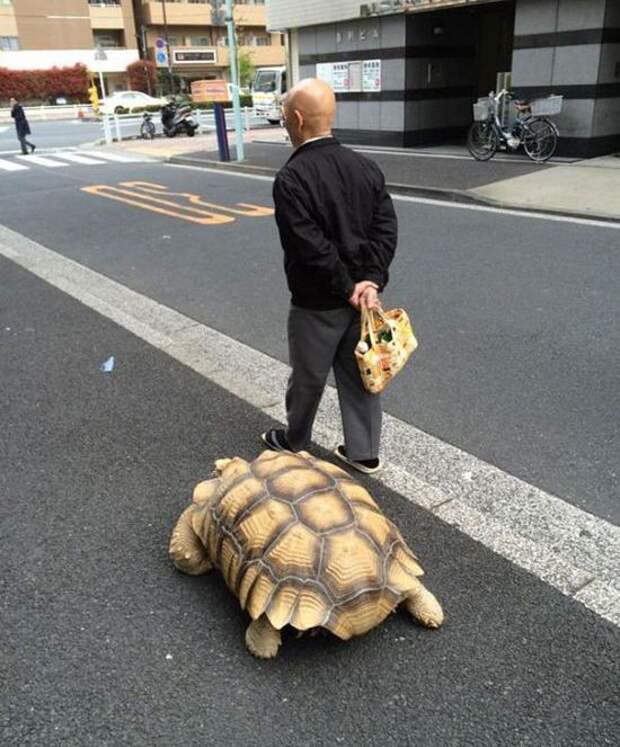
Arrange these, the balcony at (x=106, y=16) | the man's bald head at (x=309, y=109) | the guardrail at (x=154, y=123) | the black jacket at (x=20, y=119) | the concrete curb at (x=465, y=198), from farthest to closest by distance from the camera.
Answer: the balcony at (x=106, y=16), the guardrail at (x=154, y=123), the black jacket at (x=20, y=119), the concrete curb at (x=465, y=198), the man's bald head at (x=309, y=109)

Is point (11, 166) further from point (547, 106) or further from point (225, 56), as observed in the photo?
point (225, 56)

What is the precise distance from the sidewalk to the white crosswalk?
2681 mm

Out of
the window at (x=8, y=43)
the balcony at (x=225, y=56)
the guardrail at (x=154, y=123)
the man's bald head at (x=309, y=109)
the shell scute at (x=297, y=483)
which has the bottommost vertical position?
the guardrail at (x=154, y=123)

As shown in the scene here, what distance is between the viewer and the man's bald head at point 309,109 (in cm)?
286

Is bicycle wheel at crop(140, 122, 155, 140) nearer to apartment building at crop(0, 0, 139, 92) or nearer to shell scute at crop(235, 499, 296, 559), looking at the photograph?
shell scute at crop(235, 499, 296, 559)

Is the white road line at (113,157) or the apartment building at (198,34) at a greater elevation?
the apartment building at (198,34)

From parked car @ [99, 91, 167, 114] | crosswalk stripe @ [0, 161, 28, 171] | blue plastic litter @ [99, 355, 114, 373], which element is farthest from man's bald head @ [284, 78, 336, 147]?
parked car @ [99, 91, 167, 114]

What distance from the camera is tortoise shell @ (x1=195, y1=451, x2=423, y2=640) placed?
2270mm

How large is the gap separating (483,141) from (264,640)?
13.5 meters

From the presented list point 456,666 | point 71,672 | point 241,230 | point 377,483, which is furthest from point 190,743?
point 241,230

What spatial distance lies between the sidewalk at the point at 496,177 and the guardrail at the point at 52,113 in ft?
113

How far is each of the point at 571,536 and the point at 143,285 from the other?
5109mm

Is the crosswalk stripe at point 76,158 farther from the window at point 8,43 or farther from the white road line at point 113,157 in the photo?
the window at point 8,43

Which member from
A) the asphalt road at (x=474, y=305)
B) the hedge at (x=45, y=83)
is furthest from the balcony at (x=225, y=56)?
the asphalt road at (x=474, y=305)
